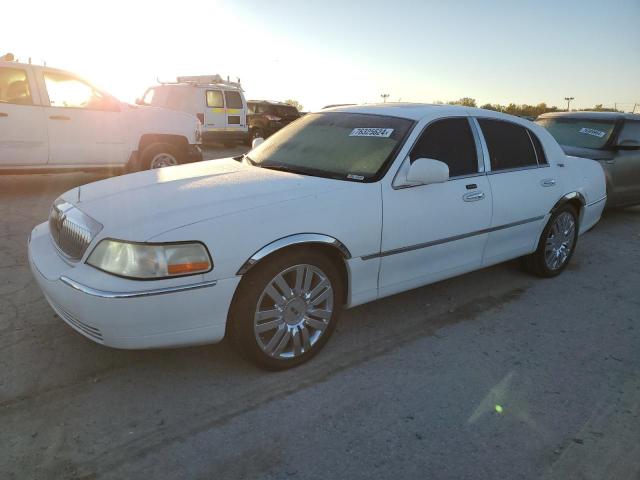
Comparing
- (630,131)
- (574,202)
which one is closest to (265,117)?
(630,131)

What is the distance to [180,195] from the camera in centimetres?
294

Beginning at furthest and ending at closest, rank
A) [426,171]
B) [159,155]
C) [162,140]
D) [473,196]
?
[162,140], [159,155], [473,196], [426,171]

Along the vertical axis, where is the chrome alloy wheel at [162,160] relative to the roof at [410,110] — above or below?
below

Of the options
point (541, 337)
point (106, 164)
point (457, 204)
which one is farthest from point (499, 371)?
point (106, 164)

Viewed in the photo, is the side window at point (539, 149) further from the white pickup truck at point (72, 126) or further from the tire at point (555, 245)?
the white pickup truck at point (72, 126)

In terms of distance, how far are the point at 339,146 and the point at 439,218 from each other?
0.87 meters

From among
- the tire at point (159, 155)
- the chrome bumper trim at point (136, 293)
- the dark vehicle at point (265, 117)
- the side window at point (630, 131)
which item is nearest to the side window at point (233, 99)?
the dark vehicle at point (265, 117)

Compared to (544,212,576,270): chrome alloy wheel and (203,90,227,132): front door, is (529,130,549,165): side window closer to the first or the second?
(544,212,576,270): chrome alloy wheel

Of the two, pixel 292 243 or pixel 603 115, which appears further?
pixel 603 115

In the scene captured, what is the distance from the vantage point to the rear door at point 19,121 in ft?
22.5

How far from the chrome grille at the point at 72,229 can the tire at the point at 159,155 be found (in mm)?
5212

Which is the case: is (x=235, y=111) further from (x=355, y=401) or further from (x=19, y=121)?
(x=355, y=401)

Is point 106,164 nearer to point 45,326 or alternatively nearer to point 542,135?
point 45,326

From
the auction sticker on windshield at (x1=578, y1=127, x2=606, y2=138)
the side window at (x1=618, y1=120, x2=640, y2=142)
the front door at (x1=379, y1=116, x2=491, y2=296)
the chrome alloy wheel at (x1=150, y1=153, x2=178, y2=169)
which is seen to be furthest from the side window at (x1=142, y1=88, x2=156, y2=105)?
the front door at (x1=379, y1=116, x2=491, y2=296)
